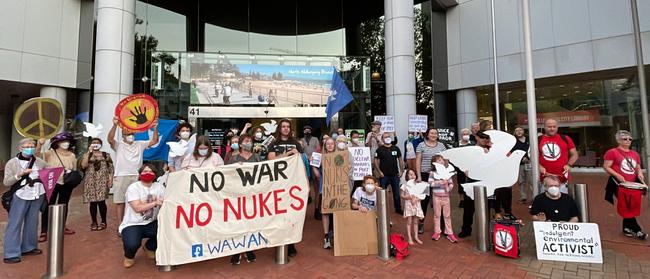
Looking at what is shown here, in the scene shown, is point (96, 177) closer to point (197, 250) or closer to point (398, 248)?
point (197, 250)

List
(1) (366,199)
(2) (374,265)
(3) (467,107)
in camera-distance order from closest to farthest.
A: (2) (374,265)
(1) (366,199)
(3) (467,107)

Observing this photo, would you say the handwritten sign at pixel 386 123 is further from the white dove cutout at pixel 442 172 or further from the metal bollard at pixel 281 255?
the metal bollard at pixel 281 255

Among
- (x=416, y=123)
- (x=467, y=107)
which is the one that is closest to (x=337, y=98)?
(x=416, y=123)

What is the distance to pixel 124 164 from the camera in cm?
585

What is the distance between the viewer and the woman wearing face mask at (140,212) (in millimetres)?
4324

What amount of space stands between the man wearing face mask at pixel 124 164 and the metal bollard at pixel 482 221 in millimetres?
5489

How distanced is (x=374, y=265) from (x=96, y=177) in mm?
5364

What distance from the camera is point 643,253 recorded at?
15.3 feet

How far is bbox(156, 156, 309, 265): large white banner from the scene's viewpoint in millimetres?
4148

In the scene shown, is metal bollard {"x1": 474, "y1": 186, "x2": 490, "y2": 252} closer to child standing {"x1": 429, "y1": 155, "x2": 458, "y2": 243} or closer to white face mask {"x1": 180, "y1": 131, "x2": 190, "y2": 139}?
child standing {"x1": 429, "y1": 155, "x2": 458, "y2": 243}

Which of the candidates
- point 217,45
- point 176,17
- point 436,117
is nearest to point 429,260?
point 436,117

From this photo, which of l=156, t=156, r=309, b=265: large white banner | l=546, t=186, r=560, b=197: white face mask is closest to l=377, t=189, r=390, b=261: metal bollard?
l=156, t=156, r=309, b=265: large white banner

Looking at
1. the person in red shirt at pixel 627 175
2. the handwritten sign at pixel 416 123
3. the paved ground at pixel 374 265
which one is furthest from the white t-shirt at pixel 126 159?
the person in red shirt at pixel 627 175

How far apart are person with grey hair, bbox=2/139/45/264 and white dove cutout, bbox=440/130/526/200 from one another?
6547 millimetres
